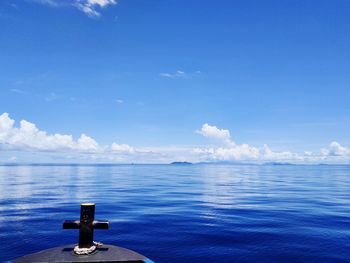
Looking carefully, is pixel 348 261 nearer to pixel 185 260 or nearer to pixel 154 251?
pixel 185 260

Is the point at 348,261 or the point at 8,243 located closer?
the point at 348,261

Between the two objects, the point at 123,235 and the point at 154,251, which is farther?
the point at 123,235

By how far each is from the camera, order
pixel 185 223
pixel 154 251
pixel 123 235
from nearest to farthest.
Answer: pixel 154 251 < pixel 123 235 < pixel 185 223

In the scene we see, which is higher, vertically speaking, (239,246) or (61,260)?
(61,260)

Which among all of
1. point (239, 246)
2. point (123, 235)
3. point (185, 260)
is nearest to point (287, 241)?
point (239, 246)

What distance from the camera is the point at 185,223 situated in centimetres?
1978

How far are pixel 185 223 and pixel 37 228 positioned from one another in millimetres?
9304

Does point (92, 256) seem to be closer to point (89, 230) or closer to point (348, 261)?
point (89, 230)

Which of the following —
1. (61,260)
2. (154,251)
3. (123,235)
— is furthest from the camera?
(123,235)

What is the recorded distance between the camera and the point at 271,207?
27.2 m

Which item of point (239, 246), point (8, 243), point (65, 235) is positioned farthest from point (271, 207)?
point (8, 243)

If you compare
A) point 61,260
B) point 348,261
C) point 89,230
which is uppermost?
point 89,230

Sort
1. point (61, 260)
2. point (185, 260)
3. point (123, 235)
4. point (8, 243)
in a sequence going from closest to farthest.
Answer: point (61, 260), point (185, 260), point (8, 243), point (123, 235)

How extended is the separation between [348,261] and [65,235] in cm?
1407
